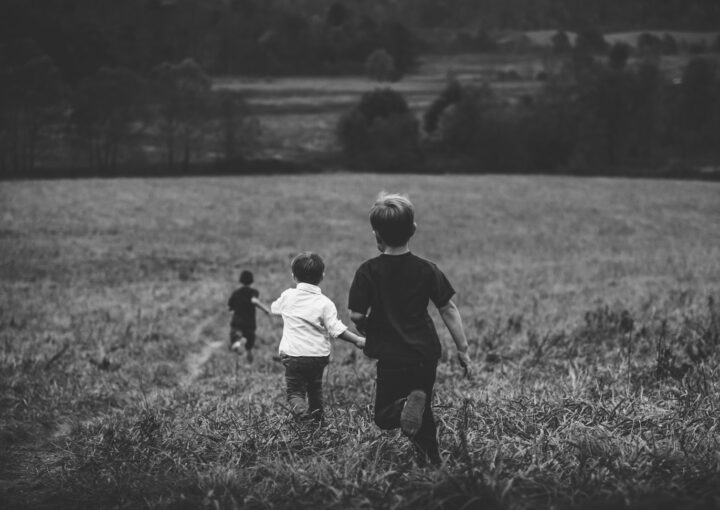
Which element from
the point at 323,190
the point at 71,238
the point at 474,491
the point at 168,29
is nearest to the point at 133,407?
the point at 474,491

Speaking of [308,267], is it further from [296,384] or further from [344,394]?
[344,394]

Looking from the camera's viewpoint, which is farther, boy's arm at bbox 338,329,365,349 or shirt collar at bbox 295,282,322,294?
shirt collar at bbox 295,282,322,294

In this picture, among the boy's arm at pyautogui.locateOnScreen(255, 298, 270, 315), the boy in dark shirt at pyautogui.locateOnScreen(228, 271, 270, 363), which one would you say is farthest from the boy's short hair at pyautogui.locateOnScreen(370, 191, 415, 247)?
the boy in dark shirt at pyautogui.locateOnScreen(228, 271, 270, 363)

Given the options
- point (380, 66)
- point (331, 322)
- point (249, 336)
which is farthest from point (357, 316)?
point (380, 66)

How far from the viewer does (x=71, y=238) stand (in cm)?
2705

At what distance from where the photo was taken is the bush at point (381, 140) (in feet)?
225

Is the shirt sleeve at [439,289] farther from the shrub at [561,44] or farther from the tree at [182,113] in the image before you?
the shrub at [561,44]

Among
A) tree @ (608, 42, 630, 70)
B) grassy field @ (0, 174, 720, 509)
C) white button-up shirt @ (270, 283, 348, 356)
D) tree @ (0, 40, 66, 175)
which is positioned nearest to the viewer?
grassy field @ (0, 174, 720, 509)

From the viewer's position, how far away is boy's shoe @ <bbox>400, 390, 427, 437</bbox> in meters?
3.56

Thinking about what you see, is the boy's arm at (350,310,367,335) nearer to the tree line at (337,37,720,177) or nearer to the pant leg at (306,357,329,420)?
the pant leg at (306,357,329,420)

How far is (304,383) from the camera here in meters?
5.12

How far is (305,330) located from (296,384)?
0.47 metres

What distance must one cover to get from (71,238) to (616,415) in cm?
2698

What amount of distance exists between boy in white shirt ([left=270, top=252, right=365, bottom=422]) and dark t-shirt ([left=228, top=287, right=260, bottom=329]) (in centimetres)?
467
